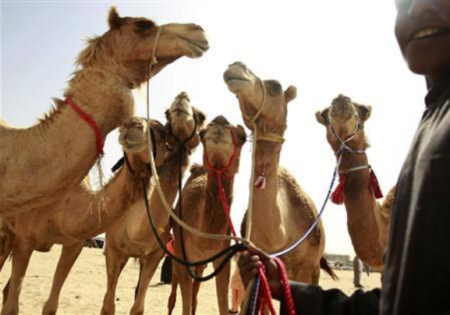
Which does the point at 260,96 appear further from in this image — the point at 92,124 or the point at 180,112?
the point at 92,124

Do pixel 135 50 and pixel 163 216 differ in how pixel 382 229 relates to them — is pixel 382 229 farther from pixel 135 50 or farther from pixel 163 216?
pixel 135 50

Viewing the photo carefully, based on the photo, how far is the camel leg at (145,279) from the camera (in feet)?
20.0

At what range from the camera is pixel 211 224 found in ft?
16.0

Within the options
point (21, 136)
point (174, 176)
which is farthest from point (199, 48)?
point (174, 176)

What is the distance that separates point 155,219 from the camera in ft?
19.4

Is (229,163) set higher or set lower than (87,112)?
lower

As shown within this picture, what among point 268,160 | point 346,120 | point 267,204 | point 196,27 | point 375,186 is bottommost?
point 267,204

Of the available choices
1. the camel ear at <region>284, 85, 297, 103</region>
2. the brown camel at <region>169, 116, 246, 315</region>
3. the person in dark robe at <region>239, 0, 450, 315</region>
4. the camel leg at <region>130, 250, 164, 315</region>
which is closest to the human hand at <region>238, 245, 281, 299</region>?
the person in dark robe at <region>239, 0, 450, 315</region>

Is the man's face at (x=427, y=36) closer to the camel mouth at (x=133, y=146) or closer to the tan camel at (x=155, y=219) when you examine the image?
the camel mouth at (x=133, y=146)

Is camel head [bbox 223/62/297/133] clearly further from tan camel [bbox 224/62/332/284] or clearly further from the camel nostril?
the camel nostril

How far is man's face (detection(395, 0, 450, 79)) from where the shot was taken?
1.39m

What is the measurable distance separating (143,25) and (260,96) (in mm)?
1168

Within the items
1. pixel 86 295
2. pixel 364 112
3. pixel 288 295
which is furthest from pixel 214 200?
pixel 86 295

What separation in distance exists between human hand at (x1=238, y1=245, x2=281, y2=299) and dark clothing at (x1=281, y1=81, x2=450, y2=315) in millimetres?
647
